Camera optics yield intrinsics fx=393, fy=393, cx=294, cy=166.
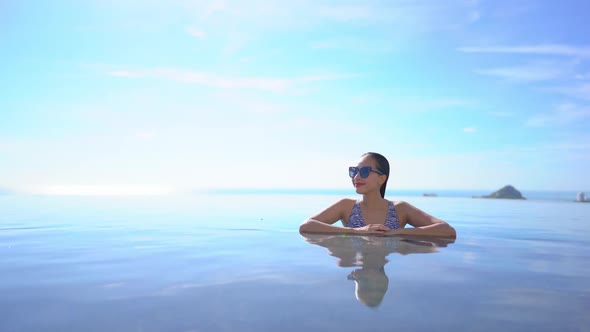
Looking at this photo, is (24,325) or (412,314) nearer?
(24,325)

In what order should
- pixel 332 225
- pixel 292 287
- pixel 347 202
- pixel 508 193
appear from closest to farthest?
pixel 292 287, pixel 332 225, pixel 347 202, pixel 508 193

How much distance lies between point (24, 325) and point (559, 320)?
3185 mm

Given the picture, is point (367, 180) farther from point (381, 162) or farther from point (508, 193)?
point (508, 193)

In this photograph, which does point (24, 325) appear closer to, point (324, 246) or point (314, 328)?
point (314, 328)

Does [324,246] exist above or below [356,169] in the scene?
below

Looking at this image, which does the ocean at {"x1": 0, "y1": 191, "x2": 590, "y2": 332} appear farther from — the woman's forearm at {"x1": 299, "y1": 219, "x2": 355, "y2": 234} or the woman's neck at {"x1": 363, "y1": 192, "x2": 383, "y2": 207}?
the woman's neck at {"x1": 363, "y1": 192, "x2": 383, "y2": 207}

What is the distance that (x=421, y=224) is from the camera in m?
6.77

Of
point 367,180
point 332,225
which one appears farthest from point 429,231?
point 332,225

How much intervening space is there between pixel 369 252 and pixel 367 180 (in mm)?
2085

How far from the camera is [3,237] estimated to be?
688cm

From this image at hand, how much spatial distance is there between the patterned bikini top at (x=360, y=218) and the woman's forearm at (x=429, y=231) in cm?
47

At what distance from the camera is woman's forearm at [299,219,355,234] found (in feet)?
21.1

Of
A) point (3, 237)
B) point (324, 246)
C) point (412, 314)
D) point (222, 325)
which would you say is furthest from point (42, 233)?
point (412, 314)

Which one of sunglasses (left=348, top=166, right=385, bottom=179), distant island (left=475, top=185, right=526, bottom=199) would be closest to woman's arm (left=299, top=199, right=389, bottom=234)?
sunglasses (left=348, top=166, right=385, bottom=179)
